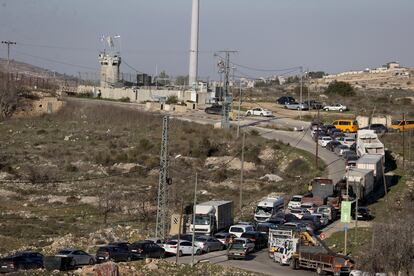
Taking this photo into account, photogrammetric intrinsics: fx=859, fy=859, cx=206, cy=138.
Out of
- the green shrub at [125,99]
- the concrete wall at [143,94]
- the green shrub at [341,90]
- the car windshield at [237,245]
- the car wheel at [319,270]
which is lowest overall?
the car wheel at [319,270]

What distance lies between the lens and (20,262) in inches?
1332

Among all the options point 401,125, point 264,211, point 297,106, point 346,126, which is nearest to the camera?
point 264,211

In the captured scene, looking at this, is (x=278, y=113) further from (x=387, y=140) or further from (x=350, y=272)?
(x=350, y=272)

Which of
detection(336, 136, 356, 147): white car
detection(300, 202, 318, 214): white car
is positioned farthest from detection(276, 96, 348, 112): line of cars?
detection(300, 202, 318, 214): white car

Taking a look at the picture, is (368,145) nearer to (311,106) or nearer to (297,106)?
(297,106)

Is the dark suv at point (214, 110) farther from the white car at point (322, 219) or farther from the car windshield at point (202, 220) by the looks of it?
the car windshield at point (202, 220)

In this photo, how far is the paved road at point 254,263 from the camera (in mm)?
35125

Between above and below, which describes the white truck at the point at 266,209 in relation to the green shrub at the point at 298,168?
below

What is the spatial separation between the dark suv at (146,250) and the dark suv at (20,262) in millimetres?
4307

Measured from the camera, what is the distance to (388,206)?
53.1 m

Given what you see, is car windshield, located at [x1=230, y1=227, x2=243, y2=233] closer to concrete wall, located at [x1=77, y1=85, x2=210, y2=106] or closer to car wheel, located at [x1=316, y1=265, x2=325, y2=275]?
car wheel, located at [x1=316, y1=265, x2=325, y2=275]

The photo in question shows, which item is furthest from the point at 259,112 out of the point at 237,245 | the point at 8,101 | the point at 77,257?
the point at 77,257

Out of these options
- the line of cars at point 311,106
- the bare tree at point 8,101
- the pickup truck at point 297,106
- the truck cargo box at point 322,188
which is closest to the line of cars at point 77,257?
the truck cargo box at point 322,188

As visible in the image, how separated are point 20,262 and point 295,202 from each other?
896 inches
